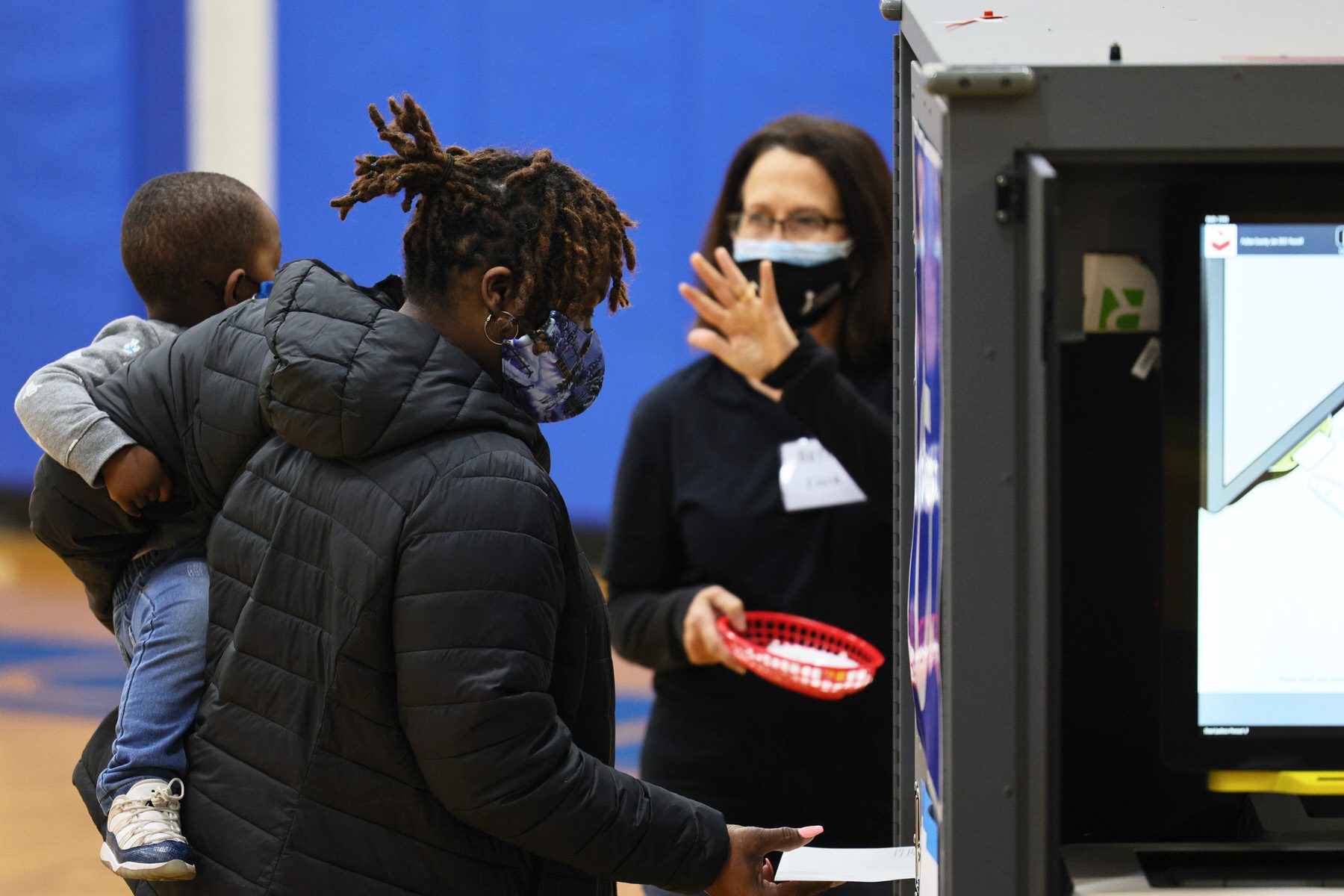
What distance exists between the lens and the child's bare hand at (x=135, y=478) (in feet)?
5.27

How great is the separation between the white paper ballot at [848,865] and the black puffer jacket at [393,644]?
0.30 feet

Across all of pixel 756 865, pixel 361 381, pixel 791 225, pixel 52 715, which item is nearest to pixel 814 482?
pixel 791 225

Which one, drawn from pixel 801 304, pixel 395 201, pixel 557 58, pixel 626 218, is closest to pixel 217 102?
Result: pixel 395 201

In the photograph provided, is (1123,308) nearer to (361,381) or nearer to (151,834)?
(361,381)

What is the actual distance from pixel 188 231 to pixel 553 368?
0.71 metres

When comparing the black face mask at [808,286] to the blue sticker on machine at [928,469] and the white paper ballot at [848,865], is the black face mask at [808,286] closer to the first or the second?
the blue sticker on machine at [928,469]

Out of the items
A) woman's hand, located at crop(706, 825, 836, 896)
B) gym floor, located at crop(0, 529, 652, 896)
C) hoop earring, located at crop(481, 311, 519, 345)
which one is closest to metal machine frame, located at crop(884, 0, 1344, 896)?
woman's hand, located at crop(706, 825, 836, 896)

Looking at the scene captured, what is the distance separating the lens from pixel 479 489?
135 cm

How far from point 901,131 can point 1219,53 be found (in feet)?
1.46

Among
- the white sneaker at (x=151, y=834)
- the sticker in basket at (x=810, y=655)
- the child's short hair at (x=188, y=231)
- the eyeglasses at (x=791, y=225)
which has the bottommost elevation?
the white sneaker at (x=151, y=834)

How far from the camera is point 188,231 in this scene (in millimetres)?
1912

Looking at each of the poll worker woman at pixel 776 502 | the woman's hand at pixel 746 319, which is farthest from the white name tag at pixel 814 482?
the woman's hand at pixel 746 319

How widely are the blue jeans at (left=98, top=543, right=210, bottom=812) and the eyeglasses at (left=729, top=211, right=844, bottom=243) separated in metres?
1.25

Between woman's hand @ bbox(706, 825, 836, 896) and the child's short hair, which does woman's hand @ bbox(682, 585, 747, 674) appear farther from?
the child's short hair
